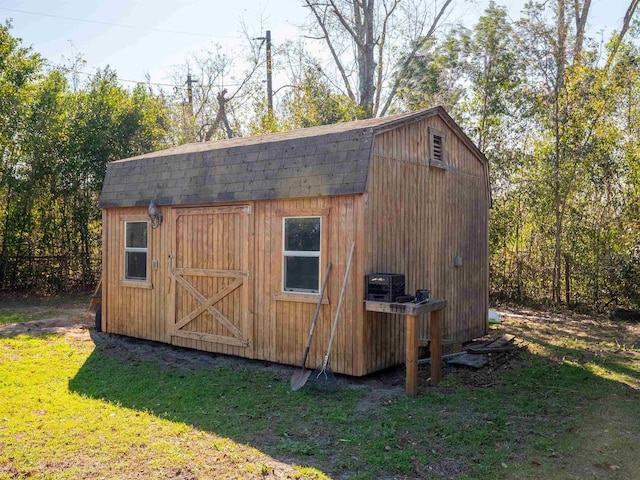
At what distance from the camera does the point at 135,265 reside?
320 inches

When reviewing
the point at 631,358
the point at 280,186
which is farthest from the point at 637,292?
the point at 280,186

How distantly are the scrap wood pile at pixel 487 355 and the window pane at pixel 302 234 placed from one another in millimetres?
2280

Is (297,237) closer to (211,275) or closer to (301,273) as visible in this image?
(301,273)

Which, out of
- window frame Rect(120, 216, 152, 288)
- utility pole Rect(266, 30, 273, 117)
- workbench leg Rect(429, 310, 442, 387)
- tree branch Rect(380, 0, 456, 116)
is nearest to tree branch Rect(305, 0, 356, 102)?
tree branch Rect(380, 0, 456, 116)

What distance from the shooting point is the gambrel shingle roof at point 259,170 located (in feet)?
19.0

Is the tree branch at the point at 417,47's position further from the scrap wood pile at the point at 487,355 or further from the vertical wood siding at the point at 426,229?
the scrap wood pile at the point at 487,355

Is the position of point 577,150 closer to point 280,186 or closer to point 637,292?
point 637,292

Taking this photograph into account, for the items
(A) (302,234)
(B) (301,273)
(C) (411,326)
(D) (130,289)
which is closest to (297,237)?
(A) (302,234)

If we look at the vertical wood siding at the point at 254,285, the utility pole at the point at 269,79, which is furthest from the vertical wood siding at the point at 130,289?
the utility pole at the point at 269,79

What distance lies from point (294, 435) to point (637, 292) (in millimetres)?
8941

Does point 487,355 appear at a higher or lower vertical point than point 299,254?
lower

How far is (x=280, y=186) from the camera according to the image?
6281 mm

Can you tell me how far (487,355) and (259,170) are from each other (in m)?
3.76

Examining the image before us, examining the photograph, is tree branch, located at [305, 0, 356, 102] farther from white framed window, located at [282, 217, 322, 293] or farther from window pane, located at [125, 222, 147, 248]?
white framed window, located at [282, 217, 322, 293]
